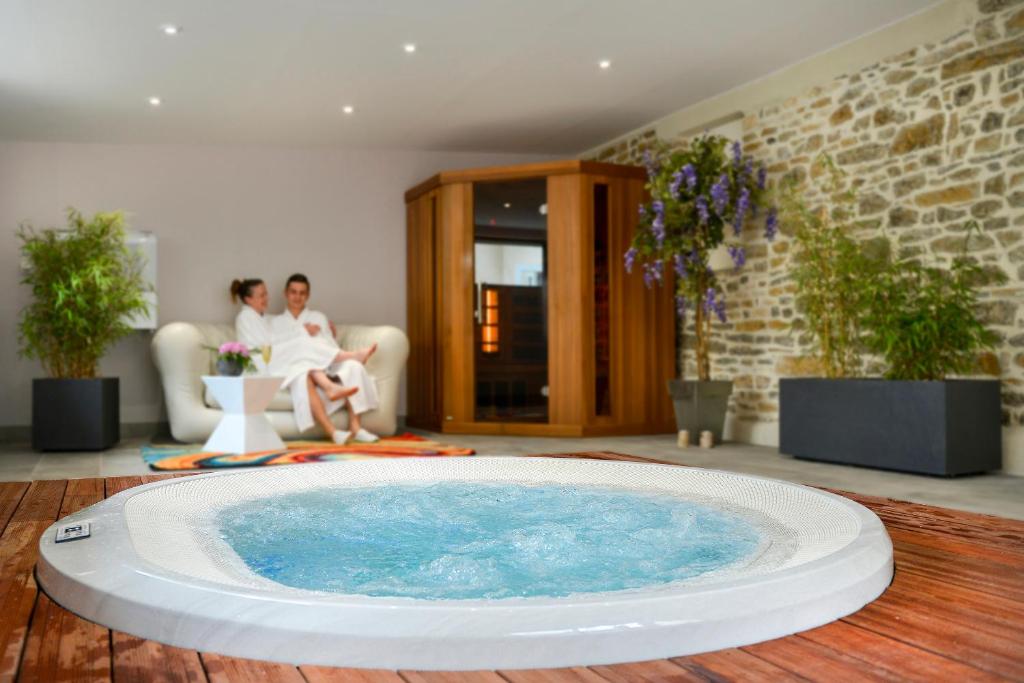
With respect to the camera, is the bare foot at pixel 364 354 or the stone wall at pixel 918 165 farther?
the bare foot at pixel 364 354

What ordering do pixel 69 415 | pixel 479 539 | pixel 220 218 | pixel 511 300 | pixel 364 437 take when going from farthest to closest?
1. pixel 220 218
2. pixel 511 300
3. pixel 364 437
4. pixel 69 415
5. pixel 479 539

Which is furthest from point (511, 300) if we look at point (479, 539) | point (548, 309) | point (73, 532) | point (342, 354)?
point (73, 532)

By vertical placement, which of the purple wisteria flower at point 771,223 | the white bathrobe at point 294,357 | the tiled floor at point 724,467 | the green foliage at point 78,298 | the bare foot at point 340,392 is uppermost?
the purple wisteria flower at point 771,223

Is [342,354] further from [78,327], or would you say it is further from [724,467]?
[724,467]

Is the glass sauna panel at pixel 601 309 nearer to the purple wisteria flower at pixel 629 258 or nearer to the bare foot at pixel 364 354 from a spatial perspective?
the purple wisteria flower at pixel 629 258

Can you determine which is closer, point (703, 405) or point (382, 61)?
point (382, 61)

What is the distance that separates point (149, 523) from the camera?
2324 millimetres

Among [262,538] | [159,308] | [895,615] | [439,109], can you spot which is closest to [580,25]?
[439,109]

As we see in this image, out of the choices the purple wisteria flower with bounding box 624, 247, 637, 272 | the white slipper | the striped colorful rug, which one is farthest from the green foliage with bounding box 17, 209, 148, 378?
the purple wisteria flower with bounding box 624, 247, 637, 272

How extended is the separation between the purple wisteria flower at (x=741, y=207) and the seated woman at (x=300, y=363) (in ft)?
8.93

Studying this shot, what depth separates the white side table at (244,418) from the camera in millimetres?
4957

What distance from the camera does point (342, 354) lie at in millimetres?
5914

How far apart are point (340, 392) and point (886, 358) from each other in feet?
11.0

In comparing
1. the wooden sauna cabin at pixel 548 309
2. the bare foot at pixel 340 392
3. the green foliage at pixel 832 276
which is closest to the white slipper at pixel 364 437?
the bare foot at pixel 340 392
